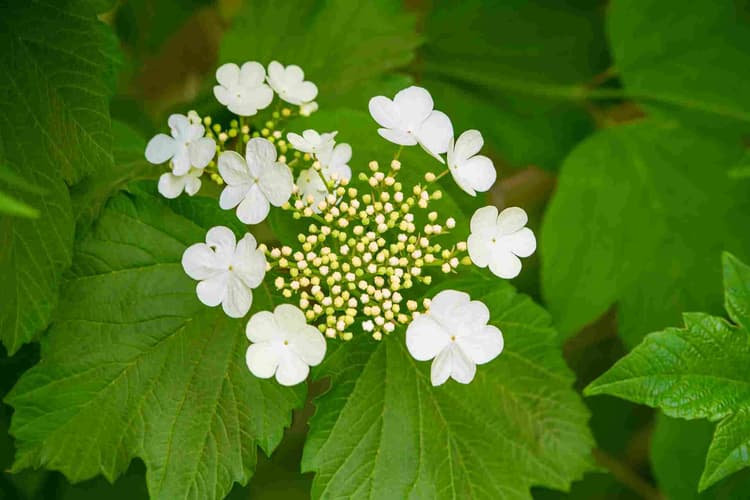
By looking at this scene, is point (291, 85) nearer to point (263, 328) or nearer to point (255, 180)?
point (255, 180)

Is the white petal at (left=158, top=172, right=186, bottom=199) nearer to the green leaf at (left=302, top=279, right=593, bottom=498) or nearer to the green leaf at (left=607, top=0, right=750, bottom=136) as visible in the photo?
the green leaf at (left=302, top=279, right=593, bottom=498)

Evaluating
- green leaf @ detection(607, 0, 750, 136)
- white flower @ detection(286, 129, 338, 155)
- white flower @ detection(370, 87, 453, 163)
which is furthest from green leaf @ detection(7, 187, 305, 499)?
green leaf @ detection(607, 0, 750, 136)

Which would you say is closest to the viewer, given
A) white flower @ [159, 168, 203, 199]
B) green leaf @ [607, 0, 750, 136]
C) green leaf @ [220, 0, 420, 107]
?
white flower @ [159, 168, 203, 199]

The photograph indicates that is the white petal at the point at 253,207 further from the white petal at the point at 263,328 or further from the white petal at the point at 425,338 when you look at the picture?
the white petal at the point at 425,338

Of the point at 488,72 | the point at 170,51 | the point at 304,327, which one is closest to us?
the point at 304,327

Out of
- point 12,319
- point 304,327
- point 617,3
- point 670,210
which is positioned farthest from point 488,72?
point 12,319

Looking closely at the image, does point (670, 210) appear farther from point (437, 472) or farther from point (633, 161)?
point (437, 472)
